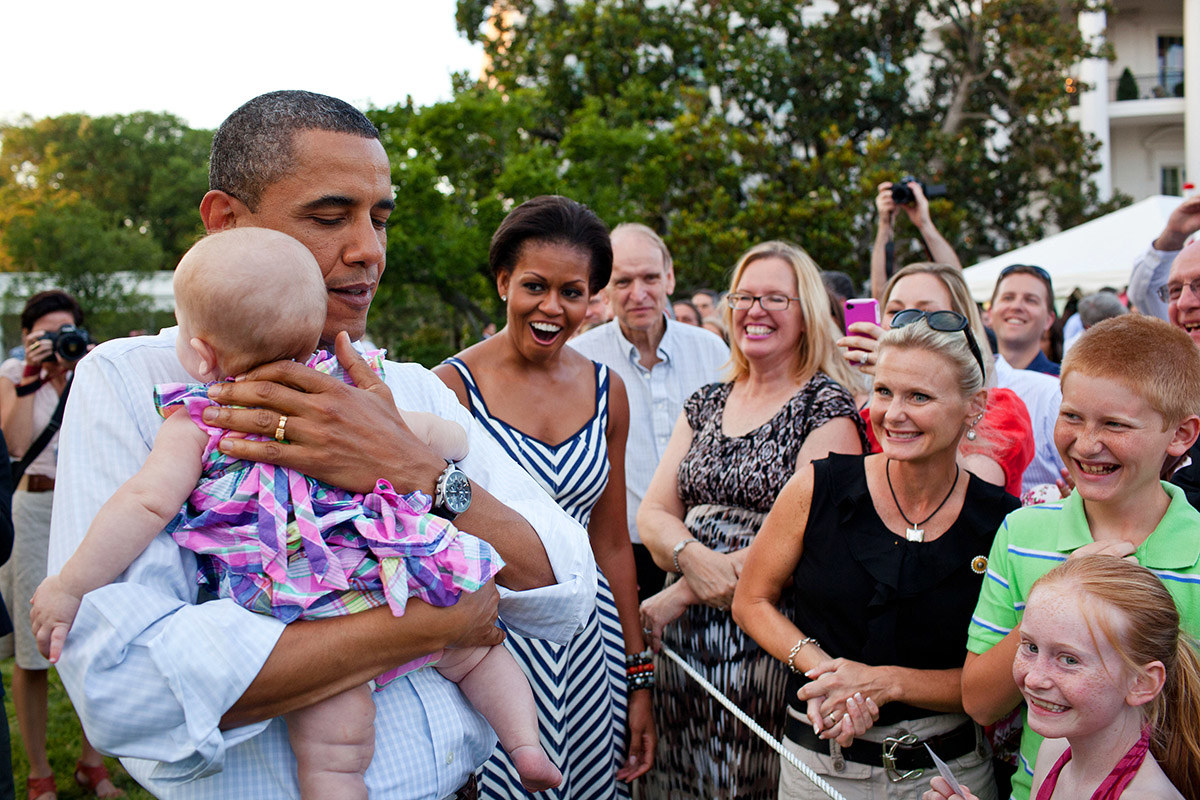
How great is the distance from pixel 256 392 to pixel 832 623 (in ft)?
6.11

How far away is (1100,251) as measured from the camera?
11.0 metres

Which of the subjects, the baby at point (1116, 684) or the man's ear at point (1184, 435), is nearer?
the baby at point (1116, 684)

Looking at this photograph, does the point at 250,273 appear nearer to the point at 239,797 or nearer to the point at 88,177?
the point at 239,797

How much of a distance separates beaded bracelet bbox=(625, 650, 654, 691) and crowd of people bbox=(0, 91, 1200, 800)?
0.01m

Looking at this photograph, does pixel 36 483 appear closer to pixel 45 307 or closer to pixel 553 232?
pixel 45 307

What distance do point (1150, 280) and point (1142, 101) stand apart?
25782 millimetres

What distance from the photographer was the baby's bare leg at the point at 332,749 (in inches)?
59.8

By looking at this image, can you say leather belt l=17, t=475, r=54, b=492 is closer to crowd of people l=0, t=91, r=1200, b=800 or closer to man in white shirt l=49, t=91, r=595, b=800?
crowd of people l=0, t=91, r=1200, b=800

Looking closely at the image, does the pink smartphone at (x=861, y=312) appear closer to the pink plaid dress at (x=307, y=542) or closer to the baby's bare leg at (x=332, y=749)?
the pink plaid dress at (x=307, y=542)

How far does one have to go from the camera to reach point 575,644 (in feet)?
9.84

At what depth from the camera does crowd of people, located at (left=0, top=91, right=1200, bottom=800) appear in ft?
4.87

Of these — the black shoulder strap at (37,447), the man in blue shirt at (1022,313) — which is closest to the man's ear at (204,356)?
the black shoulder strap at (37,447)

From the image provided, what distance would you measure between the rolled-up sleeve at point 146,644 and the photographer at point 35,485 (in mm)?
3903

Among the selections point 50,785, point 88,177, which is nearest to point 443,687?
point 50,785
